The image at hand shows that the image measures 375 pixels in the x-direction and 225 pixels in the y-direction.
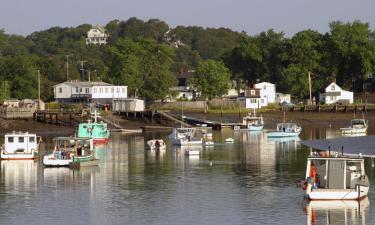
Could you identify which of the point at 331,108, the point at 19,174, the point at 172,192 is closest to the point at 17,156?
the point at 19,174

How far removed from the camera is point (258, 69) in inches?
7731

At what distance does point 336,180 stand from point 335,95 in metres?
123

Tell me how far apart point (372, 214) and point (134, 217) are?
13.3m

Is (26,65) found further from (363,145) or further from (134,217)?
(134,217)

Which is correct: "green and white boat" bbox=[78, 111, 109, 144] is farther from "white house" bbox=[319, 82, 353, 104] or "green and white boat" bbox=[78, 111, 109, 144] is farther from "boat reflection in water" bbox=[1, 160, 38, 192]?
"white house" bbox=[319, 82, 353, 104]

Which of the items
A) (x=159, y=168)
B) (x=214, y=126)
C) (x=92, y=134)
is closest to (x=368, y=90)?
(x=214, y=126)

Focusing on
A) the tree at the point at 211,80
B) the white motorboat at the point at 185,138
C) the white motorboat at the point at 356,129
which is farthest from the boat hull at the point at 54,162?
the tree at the point at 211,80

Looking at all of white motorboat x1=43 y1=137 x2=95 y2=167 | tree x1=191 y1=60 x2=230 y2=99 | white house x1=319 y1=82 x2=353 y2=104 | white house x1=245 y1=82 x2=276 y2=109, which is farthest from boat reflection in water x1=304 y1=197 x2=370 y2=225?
tree x1=191 y1=60 x2=230 y2=99

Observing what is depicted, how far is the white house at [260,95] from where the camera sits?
562ft

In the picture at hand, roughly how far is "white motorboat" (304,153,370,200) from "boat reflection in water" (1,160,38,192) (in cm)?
2165

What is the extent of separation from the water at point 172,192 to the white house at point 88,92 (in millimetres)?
71187

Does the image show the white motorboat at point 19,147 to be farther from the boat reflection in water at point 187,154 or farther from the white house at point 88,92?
the white house at point 88,92

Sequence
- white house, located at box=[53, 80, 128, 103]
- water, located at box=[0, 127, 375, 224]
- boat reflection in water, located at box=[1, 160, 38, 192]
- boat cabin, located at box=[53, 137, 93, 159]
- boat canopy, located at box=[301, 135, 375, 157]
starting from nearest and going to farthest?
1. water, located at box=[0, 127, 375, 224]
2. boat reflection in water, located at box=[1, 160, 38, 192]
3. boat cabin, located at box=[53, 137, 93, 159]
4. boat canopy, located at box=[301, 135, 375, 157]
5. white house, located at box=[53, 80, 128, 103]

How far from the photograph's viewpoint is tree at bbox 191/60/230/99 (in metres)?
180
